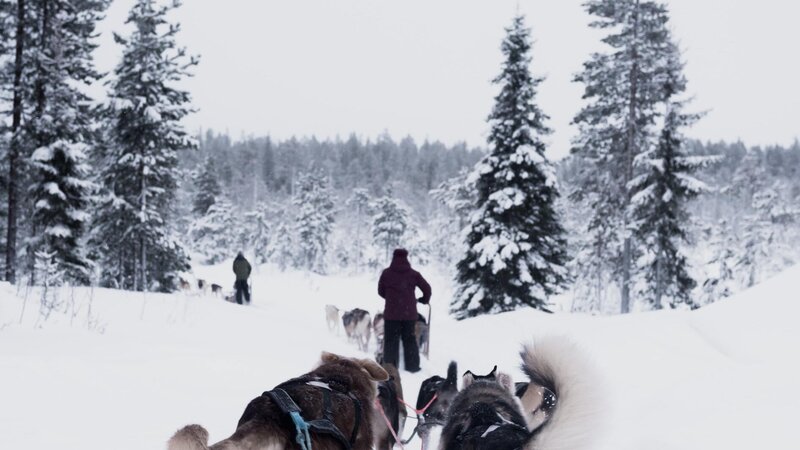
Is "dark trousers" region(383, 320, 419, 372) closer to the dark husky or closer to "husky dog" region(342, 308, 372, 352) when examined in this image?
the dark husky

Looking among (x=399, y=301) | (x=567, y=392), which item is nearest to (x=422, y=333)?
(x=399, y=301)

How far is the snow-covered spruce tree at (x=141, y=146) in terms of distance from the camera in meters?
19.5

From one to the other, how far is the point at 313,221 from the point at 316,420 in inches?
2051

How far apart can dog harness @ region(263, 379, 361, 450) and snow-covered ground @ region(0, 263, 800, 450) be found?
118 centimetres

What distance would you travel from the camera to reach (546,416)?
9.57 feet

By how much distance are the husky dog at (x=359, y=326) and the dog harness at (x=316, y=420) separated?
11196mm

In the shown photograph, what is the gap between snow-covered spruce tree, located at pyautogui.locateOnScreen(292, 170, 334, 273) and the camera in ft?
177

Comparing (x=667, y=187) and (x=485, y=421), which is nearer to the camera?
(x=485, y=421)

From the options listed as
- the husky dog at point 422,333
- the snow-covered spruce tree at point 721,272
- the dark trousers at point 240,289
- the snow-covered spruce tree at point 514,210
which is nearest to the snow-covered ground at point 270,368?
the husky dog at point 422,333

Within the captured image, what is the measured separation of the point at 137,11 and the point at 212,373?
1852cm

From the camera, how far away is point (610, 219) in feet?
69.9

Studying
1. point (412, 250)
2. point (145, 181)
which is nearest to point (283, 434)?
point (145, 181)

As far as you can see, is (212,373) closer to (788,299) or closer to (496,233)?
(788,299)

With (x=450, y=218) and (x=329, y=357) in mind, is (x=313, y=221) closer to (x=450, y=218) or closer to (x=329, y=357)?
(x=450, y=218)
